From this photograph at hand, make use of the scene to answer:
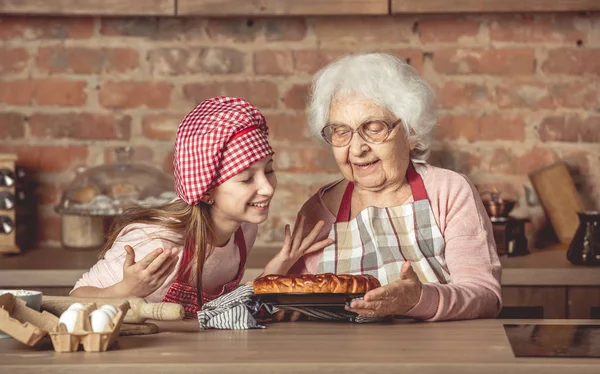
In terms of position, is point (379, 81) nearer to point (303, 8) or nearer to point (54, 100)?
point (303, 8)

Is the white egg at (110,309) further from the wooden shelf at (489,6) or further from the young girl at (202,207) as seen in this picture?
the wooden shelf at (489,6)

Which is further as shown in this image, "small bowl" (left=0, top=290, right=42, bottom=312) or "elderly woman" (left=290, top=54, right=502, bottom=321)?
"elderly woman" (left=290, top=54, right=502, bottom=321)

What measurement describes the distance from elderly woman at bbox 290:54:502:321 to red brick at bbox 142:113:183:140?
1094 mm

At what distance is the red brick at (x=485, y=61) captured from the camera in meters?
3.65

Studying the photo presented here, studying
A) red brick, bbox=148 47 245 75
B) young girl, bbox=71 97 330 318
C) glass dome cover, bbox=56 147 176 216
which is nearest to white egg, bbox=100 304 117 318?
young girl, bbox=71 97 330 318

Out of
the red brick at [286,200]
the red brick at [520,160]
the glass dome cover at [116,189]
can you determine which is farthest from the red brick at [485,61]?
the glass dome cover at [116,189]

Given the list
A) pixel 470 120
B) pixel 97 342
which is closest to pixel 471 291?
pixel 97 342

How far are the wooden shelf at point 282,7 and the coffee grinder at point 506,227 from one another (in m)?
0.78

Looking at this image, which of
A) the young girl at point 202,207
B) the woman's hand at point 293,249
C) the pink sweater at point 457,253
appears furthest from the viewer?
the woman's hand at point 293,249

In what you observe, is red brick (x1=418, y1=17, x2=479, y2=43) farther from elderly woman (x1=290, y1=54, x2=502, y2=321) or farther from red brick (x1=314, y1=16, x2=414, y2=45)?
elderly woman (x1=290, y1=54, x2=502, y2=321)

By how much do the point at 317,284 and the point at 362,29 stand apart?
177cm

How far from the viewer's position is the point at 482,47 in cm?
365

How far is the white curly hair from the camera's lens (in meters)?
2.60

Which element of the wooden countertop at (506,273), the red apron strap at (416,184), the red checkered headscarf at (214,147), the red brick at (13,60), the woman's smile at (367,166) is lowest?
the wooden countertop at (506,273)
